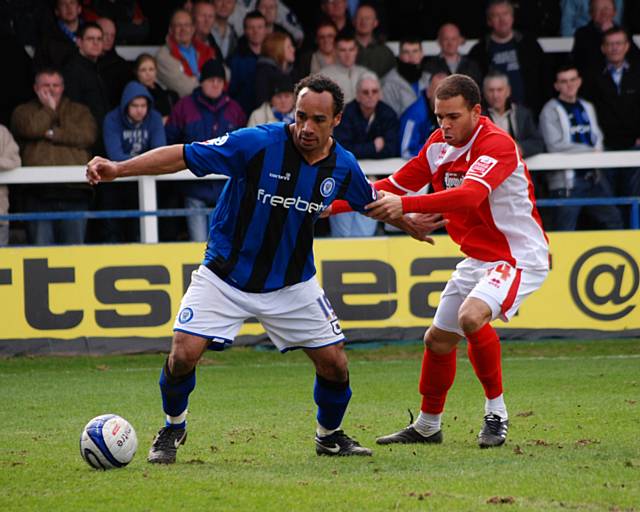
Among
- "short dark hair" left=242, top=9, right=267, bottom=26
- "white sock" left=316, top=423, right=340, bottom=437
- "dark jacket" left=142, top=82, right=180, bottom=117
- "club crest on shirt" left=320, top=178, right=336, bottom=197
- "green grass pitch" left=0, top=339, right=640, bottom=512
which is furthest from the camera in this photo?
"short dark hair" left=242, top=9, right=267, bottom=26

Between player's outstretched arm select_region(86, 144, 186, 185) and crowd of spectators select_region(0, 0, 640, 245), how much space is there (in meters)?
6.57

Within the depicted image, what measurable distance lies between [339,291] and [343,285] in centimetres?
7

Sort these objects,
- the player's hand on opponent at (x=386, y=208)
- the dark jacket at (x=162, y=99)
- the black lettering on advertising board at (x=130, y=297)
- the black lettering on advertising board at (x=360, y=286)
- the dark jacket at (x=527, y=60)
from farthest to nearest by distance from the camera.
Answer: the dark jacket at (x=527, y=60), the dark jacket at (x=162, y=99), the black lettering on advertising board at (x=360, y=286), the black lettering on advertising board at (x=130, y=297), the player's hand on opponent at (x=386, y=208)

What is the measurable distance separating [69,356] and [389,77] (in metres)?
4.94

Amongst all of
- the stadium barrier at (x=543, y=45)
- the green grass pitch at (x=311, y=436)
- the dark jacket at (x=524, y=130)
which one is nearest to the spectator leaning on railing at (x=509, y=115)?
the dark jacket at (x=524, y=130)

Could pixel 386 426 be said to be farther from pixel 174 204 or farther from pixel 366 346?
pixel 174 204

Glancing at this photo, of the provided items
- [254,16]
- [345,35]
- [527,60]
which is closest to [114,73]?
[254,16]

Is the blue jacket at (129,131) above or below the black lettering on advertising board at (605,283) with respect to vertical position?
above

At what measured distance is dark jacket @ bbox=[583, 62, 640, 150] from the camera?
14445 mm

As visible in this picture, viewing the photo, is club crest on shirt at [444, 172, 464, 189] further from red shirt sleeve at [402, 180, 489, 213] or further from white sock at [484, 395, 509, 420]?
white sock at [484, 395, 509, 420]

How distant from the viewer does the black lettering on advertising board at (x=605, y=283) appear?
12898 mm

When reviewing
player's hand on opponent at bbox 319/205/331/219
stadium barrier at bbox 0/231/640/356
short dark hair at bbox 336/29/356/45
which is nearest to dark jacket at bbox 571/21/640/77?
stadium barrier at bbox 0/231/640/356

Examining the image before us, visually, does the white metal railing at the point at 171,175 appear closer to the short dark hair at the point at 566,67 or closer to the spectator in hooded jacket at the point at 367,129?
the spectator in hooded jacket at the point at 367,129

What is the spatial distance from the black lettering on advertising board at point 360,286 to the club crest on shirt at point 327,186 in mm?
5899
